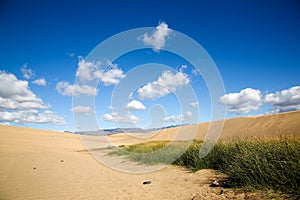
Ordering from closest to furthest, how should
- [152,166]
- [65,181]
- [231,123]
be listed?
1. [65,181]
2. [152,166]
3. [231,123]

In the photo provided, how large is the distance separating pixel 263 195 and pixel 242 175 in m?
1.20

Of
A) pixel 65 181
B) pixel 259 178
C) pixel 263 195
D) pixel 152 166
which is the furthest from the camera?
pixel 152 166

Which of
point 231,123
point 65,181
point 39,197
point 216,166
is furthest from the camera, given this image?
point 231,123

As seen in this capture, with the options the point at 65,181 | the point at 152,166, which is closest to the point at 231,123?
the point at 152,166

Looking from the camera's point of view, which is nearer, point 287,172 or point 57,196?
point 287,172

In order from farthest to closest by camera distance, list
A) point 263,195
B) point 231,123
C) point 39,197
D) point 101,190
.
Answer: point 231,123
point 101,190
point 39,197
point 263,195

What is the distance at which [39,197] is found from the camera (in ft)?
22.2

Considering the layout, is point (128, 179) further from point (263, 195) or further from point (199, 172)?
point (263, 195)

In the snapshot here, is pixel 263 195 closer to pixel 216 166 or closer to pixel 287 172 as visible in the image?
pixel 287 172

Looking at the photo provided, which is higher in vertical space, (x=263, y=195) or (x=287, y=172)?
(x=287, y=172)

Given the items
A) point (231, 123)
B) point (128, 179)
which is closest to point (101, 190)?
Answer: point (128, 179)

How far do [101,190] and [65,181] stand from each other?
2.22 meters

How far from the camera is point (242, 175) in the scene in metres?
6.73

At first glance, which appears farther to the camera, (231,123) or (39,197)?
(231,123)
